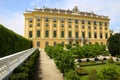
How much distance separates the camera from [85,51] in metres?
28.1

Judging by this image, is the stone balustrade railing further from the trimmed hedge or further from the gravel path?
the gravel path

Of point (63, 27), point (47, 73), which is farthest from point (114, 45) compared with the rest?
point (63, 27)

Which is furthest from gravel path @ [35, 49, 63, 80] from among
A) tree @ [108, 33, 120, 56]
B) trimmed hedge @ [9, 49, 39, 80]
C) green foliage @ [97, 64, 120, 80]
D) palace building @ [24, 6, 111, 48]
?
palace building @ [24, 6, 111, 48]

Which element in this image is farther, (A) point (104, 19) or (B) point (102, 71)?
(A) point (104, 19)

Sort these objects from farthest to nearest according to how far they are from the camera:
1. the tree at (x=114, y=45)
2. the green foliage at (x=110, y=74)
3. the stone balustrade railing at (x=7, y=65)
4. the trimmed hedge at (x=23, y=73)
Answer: the tree at (x=114, y=45) < the green foliage at (x=110, y=74) < the trimmed hedge at (x=23, y=73) < the stone balustrade railing at (x=7, y=65)

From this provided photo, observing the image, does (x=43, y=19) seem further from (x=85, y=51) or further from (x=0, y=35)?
(x=0, y=35)

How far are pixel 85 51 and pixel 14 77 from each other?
21871 mm

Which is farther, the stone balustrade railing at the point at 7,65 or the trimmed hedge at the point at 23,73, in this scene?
the trimmed hedge at the point at 23,73

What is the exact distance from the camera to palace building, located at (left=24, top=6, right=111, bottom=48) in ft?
188

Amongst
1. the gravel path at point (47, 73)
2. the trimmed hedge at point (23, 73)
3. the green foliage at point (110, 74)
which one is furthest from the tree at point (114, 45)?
the green foliage at point (110, 74)

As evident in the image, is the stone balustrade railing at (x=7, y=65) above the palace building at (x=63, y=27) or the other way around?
the other way around

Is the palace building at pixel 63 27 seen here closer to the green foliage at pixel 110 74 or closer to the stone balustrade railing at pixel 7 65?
the stone balustrade railing at pixel 7 65

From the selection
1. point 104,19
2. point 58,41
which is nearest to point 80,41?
point 58,41

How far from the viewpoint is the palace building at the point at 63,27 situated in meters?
57.4
